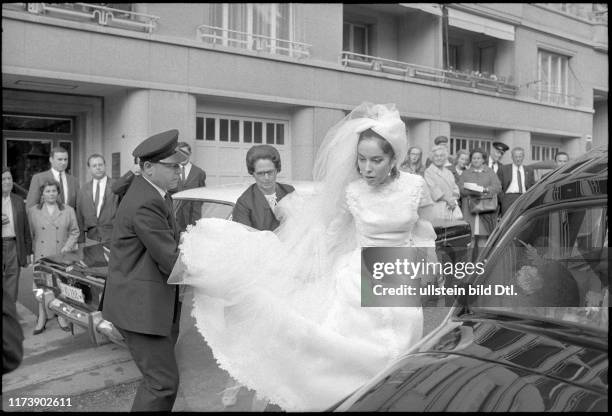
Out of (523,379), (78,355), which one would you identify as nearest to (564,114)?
(78,355)

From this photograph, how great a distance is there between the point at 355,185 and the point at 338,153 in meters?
0.21

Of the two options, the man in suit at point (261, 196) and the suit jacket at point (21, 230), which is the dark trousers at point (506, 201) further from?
the suit jacket at point (21, 230)

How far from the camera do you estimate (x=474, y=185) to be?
8.38 meters

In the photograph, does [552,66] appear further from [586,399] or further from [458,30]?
[586,399]

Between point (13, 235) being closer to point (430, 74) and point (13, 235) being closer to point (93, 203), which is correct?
point (93, 203)

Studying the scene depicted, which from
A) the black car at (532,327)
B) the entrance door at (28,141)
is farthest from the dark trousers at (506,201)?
the entrance door at (28,141)

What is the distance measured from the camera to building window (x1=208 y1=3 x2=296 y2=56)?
12.3 metres

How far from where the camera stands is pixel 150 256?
3.07 meters

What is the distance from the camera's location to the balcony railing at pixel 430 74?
577 inches

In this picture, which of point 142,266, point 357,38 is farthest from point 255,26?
point 142,266

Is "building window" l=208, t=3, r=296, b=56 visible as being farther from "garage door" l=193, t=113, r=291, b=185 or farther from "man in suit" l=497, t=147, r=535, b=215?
"man in suit" l=497, t=147, r=535, b=215

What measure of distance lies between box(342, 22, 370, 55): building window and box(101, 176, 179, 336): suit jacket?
13509 millimetres

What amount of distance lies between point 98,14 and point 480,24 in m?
11.1

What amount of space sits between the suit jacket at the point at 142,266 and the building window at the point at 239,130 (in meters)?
9.35
